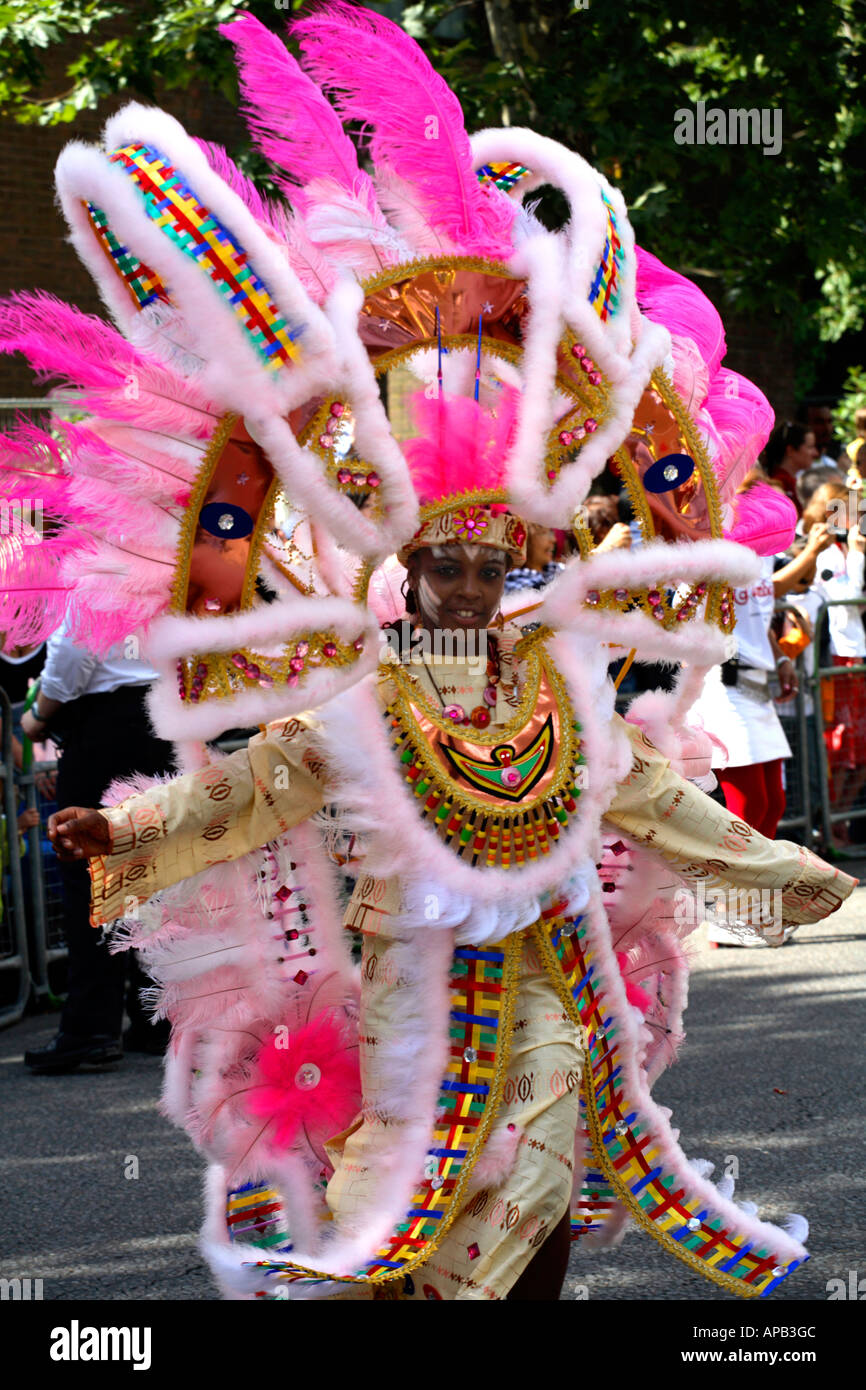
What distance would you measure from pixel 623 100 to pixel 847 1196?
707 centimetres

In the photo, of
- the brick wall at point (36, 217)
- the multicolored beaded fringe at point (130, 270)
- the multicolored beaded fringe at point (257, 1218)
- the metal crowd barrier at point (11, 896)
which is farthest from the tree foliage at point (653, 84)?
the multicolored beaded fringe at point (257, 1218)

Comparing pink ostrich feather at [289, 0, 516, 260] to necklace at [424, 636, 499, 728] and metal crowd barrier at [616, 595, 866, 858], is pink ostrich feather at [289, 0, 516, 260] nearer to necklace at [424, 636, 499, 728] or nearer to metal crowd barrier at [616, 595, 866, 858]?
necklace at [424, 636, 499, 728]

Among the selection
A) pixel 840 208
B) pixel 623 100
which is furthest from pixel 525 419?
pixel 840 208

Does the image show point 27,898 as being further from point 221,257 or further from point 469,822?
point 221,257

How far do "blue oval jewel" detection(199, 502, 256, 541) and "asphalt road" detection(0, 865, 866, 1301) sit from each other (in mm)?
1909

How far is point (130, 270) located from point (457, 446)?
737 millimetres

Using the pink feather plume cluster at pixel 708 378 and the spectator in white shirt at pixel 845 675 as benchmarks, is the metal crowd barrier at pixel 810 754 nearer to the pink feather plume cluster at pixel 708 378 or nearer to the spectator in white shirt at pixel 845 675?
the spectator in white shirt at pixel 845 675

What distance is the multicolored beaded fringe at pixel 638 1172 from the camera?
3438 mm

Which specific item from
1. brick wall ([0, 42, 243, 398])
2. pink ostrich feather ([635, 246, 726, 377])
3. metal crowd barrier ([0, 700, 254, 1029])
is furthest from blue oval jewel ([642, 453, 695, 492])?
brick wall ([0, 42, 243, 398])

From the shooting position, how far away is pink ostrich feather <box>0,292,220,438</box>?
3043 mm

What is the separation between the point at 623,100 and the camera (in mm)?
9742

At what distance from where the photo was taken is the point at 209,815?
3.26 meters

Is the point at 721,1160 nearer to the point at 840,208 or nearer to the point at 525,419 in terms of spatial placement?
the point at 525,419

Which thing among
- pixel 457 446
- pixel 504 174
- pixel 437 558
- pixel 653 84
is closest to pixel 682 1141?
pixel 437 558
